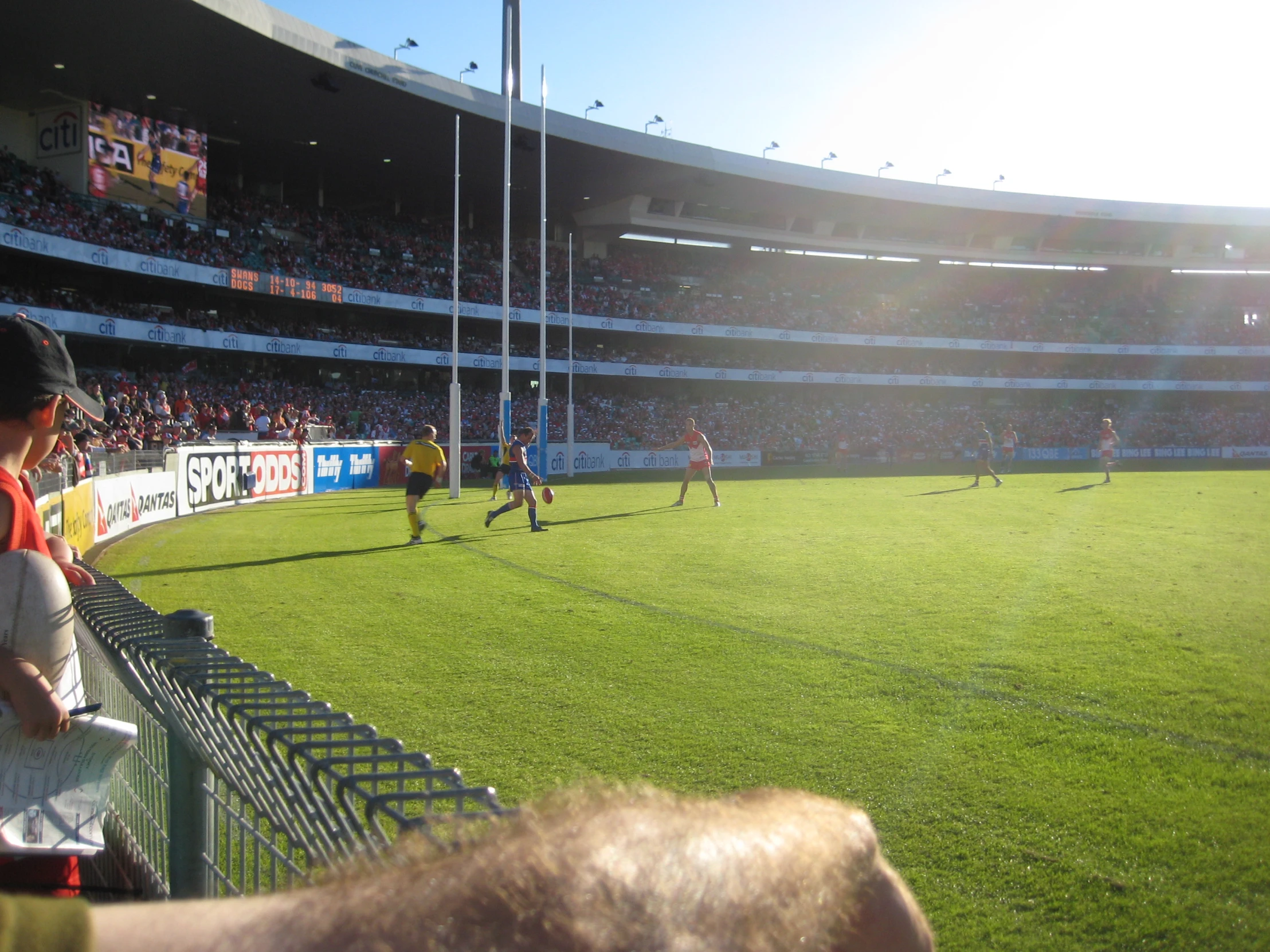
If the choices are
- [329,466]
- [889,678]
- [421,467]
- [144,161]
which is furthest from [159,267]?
[889,678]

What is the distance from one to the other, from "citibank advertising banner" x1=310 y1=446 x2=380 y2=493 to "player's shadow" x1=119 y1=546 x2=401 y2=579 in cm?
1425

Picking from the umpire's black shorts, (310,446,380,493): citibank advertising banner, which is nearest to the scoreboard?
(310,446,380,493): citibank advertising banner

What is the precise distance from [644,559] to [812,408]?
43.2 m

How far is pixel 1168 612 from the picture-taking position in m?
7.62

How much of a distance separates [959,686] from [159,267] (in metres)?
33.3

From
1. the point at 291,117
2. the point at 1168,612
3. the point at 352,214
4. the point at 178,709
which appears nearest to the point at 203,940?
the point at 178,709

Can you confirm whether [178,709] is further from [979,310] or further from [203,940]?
[979,310]

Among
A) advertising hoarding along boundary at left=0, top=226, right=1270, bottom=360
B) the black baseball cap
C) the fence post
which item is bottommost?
the fence post

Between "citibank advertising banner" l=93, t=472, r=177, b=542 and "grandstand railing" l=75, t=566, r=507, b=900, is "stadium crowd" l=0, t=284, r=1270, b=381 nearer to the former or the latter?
"citibank advertising banner" l=93, t=472, r=177, b=542

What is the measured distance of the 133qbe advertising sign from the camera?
728 inches

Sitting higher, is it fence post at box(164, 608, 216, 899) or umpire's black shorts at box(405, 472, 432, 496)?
fence post at box(164, 608, 216, 899)

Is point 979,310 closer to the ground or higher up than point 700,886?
higher up

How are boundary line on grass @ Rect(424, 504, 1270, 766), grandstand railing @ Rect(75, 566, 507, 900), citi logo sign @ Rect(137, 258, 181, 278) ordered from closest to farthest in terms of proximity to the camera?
1. grandstand railing @ Rect(75, 566, 507, 900)
2. boundary line on grass @ Rect(424, 504, 1270, 766)
3. citi logo sign @ Rect(137, 258, 181, 278)

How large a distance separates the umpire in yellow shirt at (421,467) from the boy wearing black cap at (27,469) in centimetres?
1093
